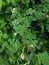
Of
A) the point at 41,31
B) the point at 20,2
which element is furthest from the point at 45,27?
the point at 20,2

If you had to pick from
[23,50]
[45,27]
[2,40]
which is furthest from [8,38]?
[45,27]

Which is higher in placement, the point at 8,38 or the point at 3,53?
the point at 8,38

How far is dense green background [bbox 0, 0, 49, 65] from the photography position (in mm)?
3066

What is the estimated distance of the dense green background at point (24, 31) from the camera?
307cm

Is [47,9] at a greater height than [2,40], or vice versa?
[47,9]

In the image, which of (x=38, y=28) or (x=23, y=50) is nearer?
(x=23, y=50)

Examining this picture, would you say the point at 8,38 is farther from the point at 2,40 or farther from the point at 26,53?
the point at 26,53

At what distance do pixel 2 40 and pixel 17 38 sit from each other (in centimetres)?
22

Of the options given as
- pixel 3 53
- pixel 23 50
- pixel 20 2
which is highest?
pixel 20 2

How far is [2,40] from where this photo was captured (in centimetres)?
Result: 327

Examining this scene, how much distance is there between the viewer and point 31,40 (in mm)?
3043

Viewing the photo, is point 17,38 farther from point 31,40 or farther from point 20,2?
point 20,2

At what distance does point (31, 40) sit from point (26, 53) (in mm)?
209

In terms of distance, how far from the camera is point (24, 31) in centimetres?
306
